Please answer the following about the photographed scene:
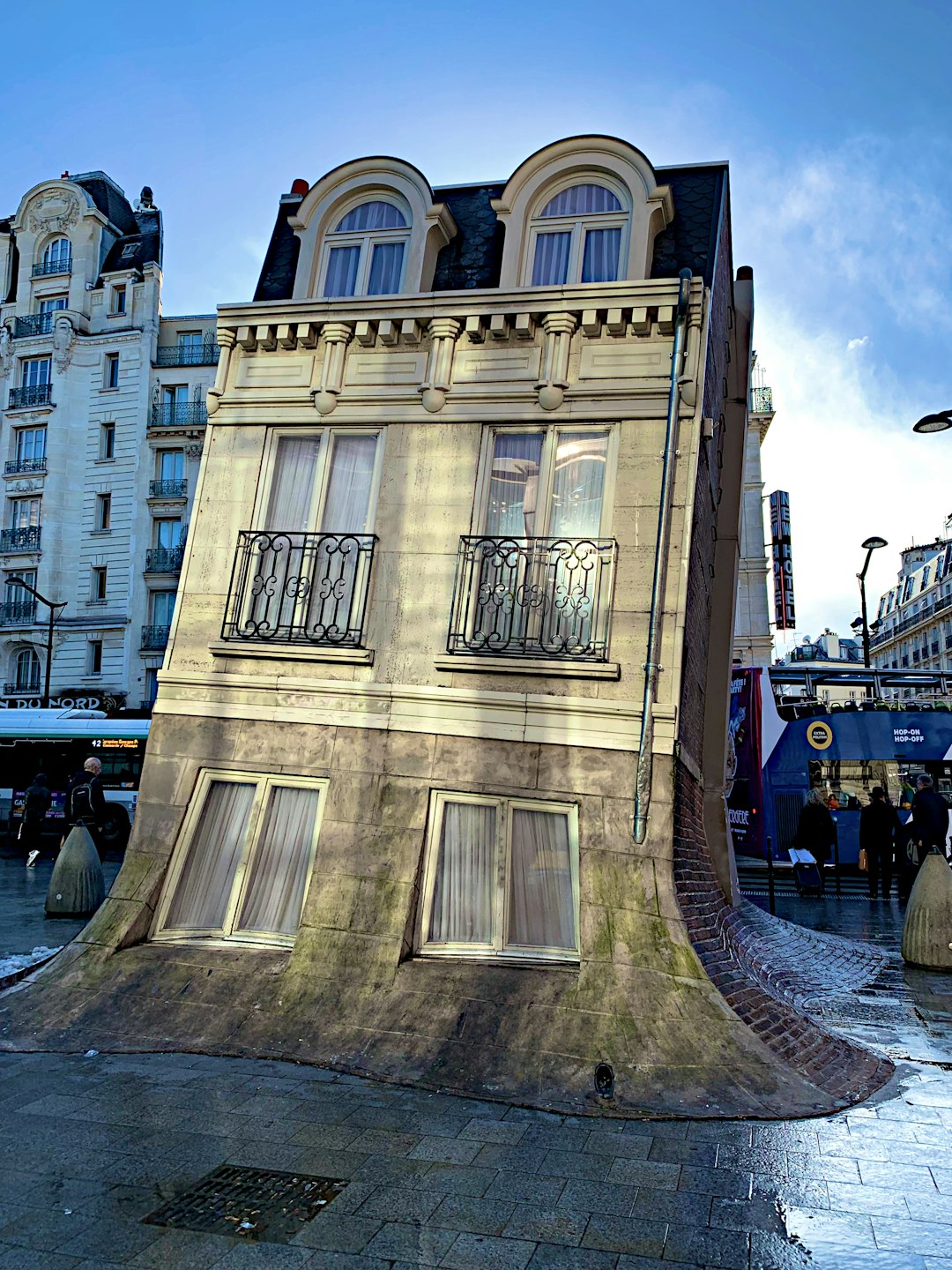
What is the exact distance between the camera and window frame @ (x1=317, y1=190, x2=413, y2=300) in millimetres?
9664

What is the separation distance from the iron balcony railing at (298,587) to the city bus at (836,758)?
18.2 m

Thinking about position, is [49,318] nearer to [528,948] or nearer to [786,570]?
[786,570]

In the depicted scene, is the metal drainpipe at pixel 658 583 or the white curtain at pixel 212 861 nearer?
the metal drainpipe at pixel 658 583

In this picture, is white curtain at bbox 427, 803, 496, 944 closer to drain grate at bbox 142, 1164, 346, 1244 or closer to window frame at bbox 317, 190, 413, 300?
drain grate at bbox 142, 1164, 346, 1244

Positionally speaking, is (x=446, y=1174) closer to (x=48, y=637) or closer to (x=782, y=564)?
(x=48, y=637)

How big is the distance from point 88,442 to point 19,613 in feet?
28.5

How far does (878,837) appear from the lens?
60.4 feet

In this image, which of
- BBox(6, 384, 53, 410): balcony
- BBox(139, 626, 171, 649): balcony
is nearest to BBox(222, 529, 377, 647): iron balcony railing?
BBox(139, 626, 171, 649): balcony

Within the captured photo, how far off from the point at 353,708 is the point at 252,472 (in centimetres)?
248

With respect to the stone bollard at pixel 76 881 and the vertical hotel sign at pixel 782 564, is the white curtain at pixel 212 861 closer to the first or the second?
the stone bollard at pixel 76 881

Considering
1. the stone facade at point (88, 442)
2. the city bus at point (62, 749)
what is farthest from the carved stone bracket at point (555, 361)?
the stone facade at point (88, 442)

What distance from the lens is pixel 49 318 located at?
4822 centimetres

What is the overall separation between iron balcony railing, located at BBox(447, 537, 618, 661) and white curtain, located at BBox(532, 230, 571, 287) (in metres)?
2.76

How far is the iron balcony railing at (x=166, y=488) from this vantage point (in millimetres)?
45625
